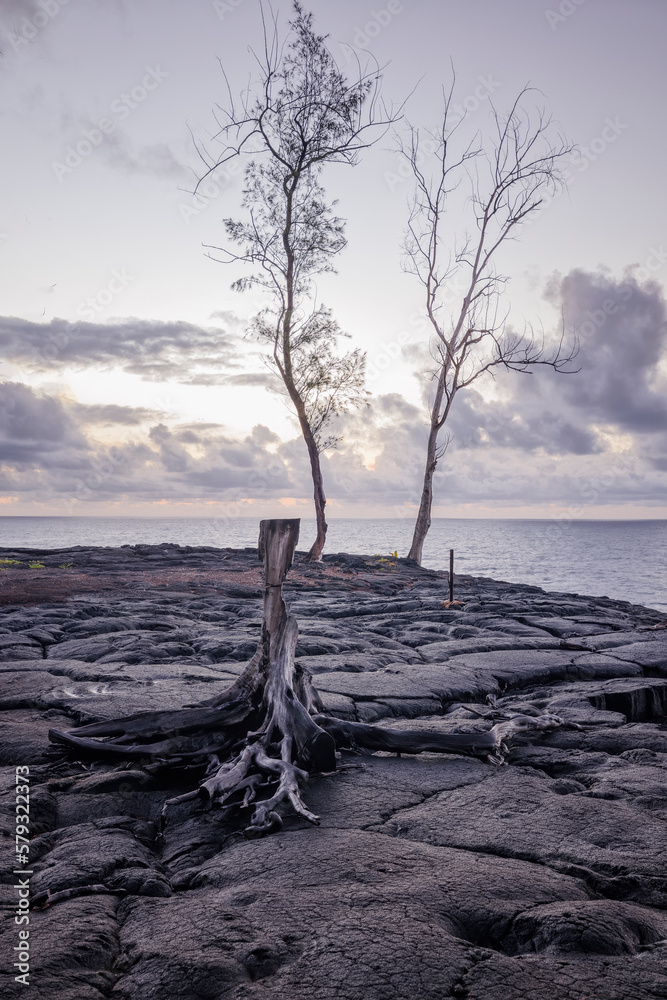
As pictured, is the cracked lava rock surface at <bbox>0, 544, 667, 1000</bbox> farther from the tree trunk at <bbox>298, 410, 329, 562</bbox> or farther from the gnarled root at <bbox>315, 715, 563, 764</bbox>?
the tree trunk at <bbox>298, 410, 329, 562</bbox>

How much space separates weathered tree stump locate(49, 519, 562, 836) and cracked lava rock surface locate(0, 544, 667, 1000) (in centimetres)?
14

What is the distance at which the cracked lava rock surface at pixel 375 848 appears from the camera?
95.3 inches

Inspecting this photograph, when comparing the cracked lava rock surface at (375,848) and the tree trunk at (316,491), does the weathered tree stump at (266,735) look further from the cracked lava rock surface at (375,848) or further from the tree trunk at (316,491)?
the tree trunk at (316,491)

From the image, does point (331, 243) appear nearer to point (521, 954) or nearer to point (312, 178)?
point (312, 178)

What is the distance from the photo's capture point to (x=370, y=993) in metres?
2.25

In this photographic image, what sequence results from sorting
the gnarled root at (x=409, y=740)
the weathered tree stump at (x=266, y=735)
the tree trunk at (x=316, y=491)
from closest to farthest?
1. the weathered tree stump at (x=266, y=735)
2. the gnarled root at (x=409, y=740)
3. the tree trunk at (x=316, y=491)

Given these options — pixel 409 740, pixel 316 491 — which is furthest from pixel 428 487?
pixel 409 740

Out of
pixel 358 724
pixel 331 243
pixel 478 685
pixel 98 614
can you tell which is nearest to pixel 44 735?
pixel 358 724

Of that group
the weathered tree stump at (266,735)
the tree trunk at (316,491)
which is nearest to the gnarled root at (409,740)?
the weathered tree stump at (266,735)

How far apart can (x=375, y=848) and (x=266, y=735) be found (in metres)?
1.45

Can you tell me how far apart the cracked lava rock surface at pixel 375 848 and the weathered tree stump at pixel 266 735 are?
0.14 metres

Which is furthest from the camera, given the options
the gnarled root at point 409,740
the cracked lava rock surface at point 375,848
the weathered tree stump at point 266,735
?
the gnarled root at point 409,740

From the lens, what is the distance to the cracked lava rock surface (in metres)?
2.42

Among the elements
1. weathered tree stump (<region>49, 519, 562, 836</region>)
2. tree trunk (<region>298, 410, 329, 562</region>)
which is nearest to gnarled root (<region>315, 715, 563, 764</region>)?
weathered tree stump (<region>49, 519, 562, 836</region>)
